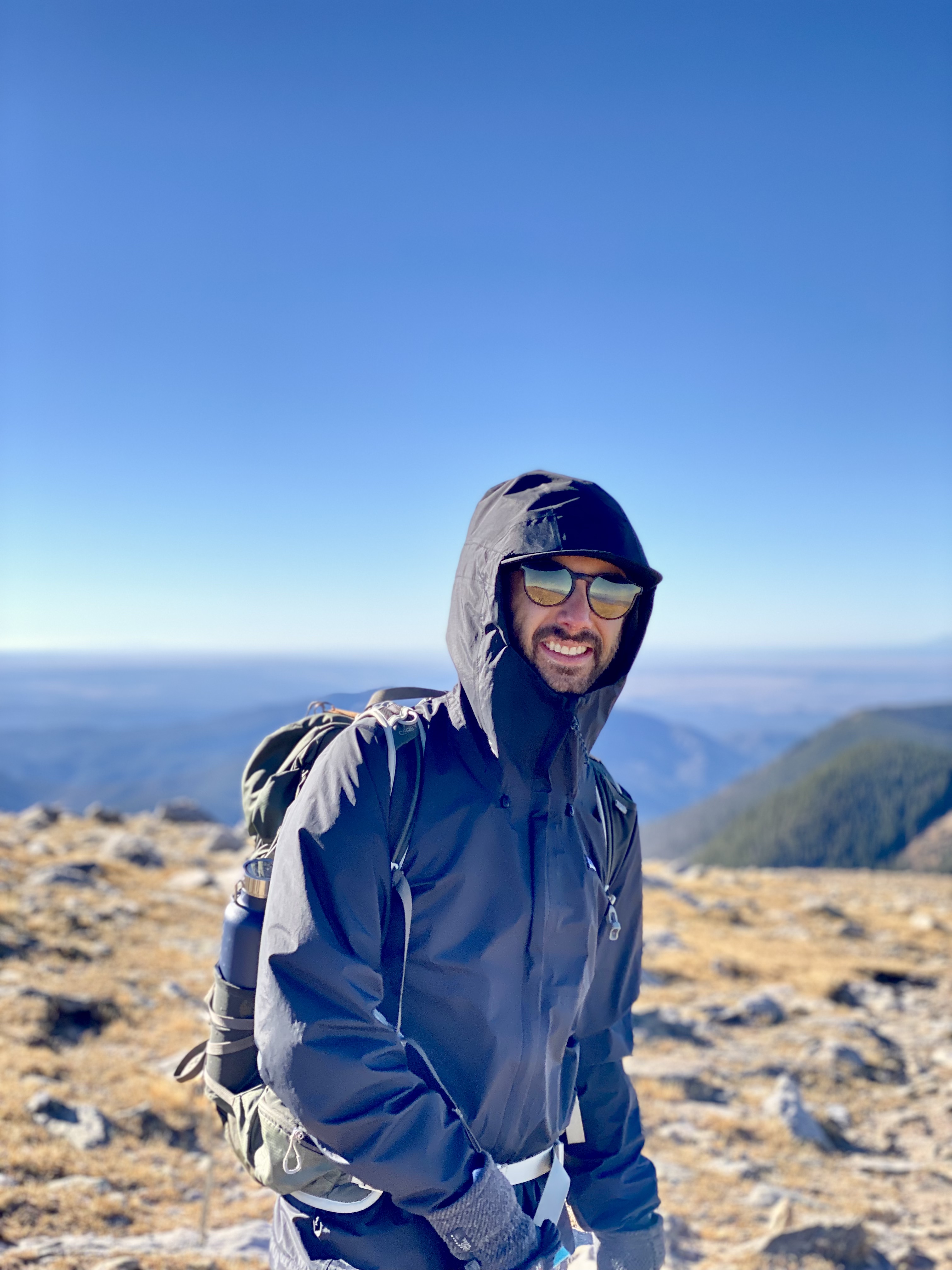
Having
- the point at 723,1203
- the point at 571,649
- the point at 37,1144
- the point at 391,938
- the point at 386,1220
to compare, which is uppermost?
the point at 571,649

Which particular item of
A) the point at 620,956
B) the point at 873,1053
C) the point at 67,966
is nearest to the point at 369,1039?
the point at 620,956

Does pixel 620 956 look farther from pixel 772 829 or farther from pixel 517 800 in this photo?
pixel 772 829

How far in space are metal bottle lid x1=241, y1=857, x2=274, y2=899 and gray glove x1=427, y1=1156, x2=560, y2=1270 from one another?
99 cm

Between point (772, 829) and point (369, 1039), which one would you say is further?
point (772, 829)

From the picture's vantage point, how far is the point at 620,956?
2795mm

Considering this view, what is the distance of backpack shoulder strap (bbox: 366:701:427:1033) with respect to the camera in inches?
86.3

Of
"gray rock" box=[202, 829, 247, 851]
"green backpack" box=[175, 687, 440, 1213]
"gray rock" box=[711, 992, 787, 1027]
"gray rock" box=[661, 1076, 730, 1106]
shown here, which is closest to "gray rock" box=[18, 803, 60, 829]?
"gray rock" box=[202, 829, 247, 851]

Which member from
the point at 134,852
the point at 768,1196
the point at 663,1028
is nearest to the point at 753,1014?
the point at 663,1028

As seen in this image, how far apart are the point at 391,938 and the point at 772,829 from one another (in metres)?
151

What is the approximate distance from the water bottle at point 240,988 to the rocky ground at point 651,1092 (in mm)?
1387

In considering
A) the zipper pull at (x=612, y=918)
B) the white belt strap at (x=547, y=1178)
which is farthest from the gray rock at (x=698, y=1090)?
the zipper pull at (x=612, y=918)

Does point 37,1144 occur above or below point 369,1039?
below

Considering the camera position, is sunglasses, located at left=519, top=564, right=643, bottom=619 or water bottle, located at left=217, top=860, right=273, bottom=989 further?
water bottle, located at left=217, top=860, right=273, bottom=989

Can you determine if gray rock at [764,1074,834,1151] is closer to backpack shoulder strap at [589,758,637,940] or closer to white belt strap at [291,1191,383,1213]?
backpack shoulder strap at [589,758,637,940]
